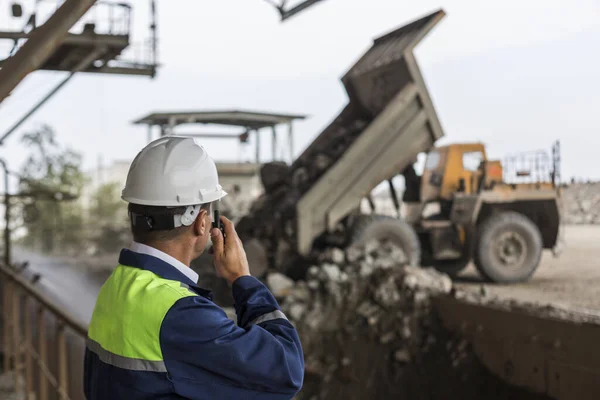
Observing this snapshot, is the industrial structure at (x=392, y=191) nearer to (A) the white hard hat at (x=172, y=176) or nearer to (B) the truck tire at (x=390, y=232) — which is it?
(B) the truck tire at (x=390, y=232)

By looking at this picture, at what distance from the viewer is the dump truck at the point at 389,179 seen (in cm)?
640

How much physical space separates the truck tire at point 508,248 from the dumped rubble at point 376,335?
0.81m

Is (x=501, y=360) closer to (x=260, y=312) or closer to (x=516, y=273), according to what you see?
Result: (x=516, y=273)

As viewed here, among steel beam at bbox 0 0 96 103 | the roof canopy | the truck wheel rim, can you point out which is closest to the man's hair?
steel beam at bbox 0 0 96 103

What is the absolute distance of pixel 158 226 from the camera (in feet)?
3.79

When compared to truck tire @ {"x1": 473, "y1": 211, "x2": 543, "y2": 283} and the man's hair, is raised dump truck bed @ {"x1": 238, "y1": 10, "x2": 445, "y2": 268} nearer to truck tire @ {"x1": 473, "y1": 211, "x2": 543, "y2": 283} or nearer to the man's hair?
truck tire @ {"x1": 473, "y1": 211, "x2": 543, "y2": 283}

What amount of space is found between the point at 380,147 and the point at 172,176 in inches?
213

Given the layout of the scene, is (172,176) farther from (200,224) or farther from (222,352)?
(222,352)

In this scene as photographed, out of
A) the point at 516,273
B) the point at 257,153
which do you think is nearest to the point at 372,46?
the point at 516,273

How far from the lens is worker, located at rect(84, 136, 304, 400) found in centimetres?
103

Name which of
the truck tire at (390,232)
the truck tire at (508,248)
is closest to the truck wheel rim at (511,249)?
the truck tire at (508,248)

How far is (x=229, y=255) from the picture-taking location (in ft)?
4.07

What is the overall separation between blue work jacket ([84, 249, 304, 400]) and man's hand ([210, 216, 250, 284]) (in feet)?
0.43

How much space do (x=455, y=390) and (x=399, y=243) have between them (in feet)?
5.50
